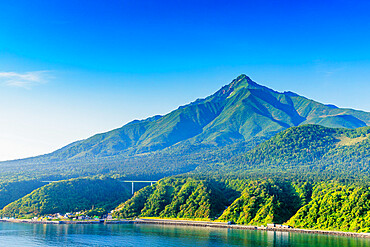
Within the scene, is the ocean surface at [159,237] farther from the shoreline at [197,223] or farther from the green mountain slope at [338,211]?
the green mountain slope at [338,211]

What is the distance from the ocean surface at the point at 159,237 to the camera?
111375 millimetres

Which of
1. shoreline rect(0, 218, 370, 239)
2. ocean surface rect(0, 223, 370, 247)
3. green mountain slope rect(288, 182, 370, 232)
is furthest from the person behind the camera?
green mountain slope rect(288, 182, 370, 232)

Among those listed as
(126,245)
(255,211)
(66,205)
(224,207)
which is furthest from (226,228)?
(66,205)

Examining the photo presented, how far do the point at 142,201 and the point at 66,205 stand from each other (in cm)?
3281

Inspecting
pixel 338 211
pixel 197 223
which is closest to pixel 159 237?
pixel 197 223

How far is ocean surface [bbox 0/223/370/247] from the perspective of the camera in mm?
111375

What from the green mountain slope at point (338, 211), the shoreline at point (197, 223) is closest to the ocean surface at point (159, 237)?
the shoreline at point (197, 223)

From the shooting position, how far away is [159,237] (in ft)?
405

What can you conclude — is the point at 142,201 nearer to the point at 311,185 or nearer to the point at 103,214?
the point at 103,214

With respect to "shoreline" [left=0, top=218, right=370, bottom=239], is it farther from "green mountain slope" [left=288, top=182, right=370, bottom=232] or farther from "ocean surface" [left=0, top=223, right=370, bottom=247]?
"ocean surface" [left=0, top=223, right=370, bottom=247]

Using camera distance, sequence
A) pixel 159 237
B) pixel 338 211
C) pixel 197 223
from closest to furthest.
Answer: pixel 159 237, pixel 338 211, pixel 197 223

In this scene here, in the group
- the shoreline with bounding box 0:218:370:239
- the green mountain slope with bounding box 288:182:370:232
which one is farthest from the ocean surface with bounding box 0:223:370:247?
the green mountain slope with bounding box 288:182:370:232

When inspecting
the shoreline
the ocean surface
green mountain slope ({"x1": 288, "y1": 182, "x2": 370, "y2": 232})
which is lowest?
the ocean surface

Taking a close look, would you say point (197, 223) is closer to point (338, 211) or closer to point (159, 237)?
point (159, 237)
